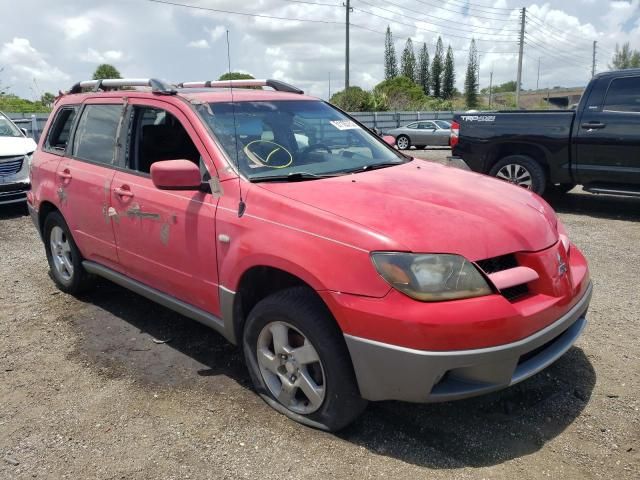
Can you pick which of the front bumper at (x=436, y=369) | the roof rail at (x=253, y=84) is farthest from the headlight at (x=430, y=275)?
the roof rail at (x=253, y=84)

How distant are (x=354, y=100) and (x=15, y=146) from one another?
1242 inches

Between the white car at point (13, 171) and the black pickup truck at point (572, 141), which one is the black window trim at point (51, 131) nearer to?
the white car at point (13, 171)

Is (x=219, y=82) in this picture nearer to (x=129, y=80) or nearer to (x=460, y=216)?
(x=129, y=80)

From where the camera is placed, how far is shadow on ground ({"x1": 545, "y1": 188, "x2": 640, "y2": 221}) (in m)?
8.03

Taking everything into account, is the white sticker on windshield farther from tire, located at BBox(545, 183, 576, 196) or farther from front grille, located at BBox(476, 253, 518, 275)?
tire, located at BBox(545, 183, 576, 196)

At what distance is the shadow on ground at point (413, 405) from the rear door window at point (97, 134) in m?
1.37

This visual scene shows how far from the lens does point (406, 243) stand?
2516 millimetres

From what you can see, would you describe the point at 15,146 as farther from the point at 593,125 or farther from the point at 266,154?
the point at 593,125

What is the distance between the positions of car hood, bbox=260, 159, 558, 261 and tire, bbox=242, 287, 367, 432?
517mm

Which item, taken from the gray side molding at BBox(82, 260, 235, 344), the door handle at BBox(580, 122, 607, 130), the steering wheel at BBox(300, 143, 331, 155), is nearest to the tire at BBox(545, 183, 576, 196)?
the door handle at BBox(580, 122, 607, 130)

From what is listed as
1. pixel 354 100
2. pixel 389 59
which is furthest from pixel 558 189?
pixel 389 59

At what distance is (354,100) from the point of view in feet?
127

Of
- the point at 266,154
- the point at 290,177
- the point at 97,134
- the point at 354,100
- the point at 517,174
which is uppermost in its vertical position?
the point at 354,100

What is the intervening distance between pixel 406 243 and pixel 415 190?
67 cm
